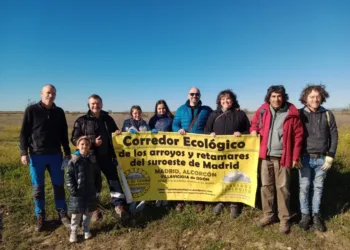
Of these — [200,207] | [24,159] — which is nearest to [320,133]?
[200,207]

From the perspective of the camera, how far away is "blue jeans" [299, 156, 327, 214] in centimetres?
404

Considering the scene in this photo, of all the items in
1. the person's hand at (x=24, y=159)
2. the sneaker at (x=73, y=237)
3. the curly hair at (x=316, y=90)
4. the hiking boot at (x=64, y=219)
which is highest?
the curly hair at (x=316, y=90)

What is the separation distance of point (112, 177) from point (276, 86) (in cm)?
360

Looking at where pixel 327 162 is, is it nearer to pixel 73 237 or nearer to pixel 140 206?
pixel 140 206

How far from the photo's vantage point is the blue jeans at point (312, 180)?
13.2 feet

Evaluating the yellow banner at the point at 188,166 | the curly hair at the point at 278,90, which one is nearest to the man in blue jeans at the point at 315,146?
the curly hair at the point at 278,90

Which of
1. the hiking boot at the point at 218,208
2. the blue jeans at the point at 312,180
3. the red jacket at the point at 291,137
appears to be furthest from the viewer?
the hiking boot at the point at 218,208

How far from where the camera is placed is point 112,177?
192 inches

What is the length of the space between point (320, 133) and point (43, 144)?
488 centimetres

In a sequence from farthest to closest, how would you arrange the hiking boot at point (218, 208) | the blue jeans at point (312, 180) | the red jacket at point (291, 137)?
the hiking boot at point (218, 208)
the blue jeans at point (312, 180)
the red jacket at point (291, 137)

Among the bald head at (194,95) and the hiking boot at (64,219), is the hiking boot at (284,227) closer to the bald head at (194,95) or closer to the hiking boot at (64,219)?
the bald head at (194,95)

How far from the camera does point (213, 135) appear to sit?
15.0 ft

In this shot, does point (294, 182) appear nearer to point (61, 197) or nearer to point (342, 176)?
point (342, 176)

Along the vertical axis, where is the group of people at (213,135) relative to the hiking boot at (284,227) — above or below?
above
